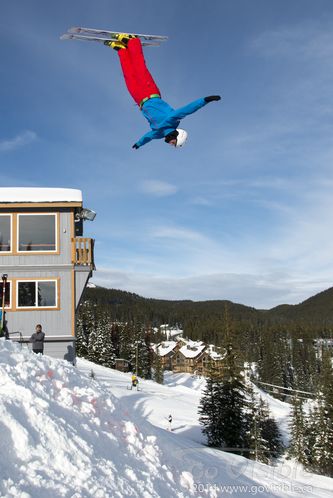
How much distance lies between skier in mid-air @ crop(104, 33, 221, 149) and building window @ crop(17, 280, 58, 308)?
14073mm

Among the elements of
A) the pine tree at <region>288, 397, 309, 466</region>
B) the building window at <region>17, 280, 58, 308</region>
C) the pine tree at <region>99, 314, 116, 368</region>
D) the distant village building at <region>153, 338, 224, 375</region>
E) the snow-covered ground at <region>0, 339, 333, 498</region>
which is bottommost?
the distant village building at <region>153, 338, 224, 375</region>

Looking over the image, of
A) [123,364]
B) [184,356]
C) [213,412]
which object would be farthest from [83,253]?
[184,356]

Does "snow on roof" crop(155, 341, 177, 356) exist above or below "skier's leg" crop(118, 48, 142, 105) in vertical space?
below

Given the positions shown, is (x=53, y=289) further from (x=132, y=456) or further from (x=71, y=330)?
(x=132, y=456)

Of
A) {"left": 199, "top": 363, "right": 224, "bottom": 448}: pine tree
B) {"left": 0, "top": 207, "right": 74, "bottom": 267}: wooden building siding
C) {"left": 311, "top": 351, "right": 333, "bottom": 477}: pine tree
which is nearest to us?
{"left": 0, "top": 207, "right": 74, "bottom": 267}: wooden building siding

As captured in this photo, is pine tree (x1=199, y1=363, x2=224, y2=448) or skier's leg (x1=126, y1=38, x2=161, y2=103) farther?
pine tree (x1=199, y1=363, x2=224, y2=448)

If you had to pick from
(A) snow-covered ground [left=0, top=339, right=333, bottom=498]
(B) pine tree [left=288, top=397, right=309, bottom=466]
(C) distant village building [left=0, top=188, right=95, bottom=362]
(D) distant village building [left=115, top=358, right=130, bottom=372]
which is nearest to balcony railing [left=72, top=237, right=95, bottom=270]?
(C) distant village building [left=0, top=188, right=95, bottom=362]

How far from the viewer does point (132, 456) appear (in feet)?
28.0

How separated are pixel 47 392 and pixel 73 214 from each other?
465 inches

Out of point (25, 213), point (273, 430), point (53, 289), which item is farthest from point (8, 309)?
point (273, 430)

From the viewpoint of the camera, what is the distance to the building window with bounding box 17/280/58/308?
19203mm

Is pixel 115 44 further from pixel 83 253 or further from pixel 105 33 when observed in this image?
pixel 83 253

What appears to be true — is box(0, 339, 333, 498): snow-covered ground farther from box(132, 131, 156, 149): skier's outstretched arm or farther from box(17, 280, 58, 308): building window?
box(17, 280, 58, 308): building window

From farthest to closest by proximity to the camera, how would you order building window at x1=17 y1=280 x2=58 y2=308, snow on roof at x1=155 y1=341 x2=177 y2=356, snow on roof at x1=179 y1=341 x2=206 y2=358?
snow on roof at x1=179 y1=341 x2=206 y2=358 → snow on roof at x1=155 y1=341 x2=177 y2=356 → building window at x1=17 y1=280 x2=58 y2=308
